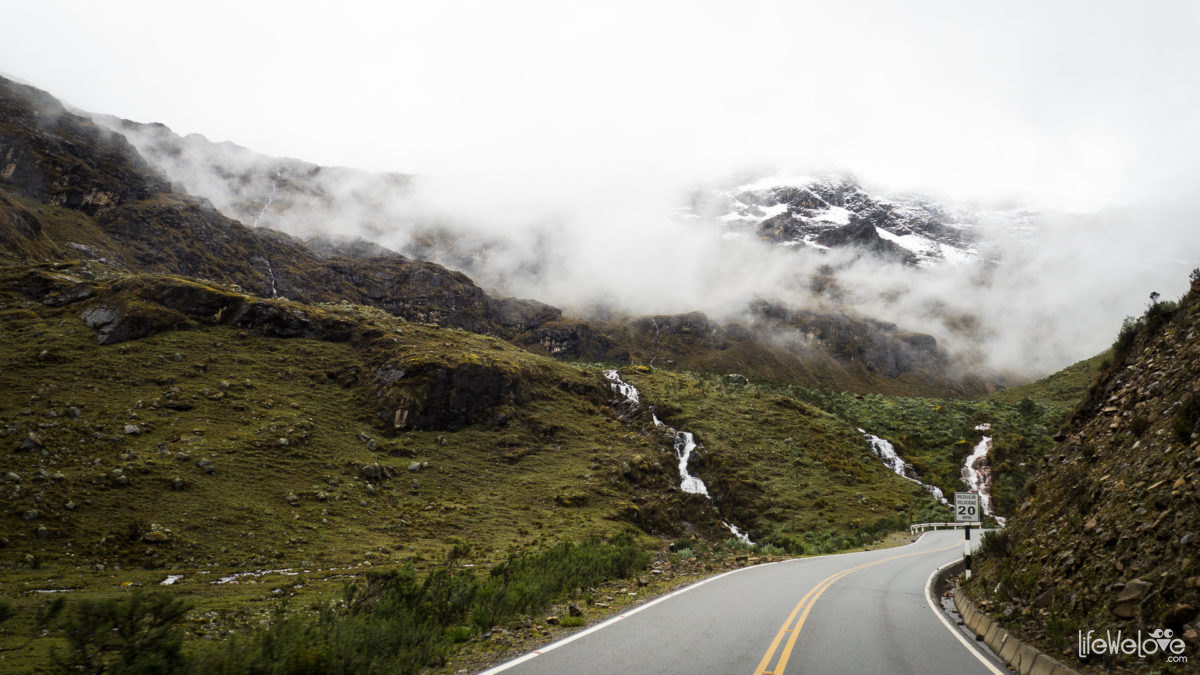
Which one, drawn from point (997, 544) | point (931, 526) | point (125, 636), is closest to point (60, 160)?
point (125, 636)

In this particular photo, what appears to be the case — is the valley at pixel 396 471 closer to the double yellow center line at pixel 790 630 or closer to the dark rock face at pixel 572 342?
the double yellow center line at pixel 790 630

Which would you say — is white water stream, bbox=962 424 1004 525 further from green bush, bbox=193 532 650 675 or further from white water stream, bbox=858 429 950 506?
green bush, bbox=193 532 650 675

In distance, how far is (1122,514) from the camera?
8.56 m

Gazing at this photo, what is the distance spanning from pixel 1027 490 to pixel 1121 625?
30.6 feet

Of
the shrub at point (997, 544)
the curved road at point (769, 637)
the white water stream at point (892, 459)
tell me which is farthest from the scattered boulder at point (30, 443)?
the white water stream at point (892, 459)

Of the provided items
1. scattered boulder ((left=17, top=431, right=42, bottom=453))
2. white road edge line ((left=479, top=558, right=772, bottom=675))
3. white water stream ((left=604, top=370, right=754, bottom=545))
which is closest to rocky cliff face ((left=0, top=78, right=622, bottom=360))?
scattered boulder ((left=17, top=431, right=42, bottom=453))

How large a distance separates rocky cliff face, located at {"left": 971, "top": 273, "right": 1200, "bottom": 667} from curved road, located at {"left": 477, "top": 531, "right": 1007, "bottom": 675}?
1.64 m

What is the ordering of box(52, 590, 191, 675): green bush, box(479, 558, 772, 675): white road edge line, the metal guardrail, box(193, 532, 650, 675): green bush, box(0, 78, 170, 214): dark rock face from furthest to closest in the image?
box(0, 78, 170, 214): dark rock face
the metal guardrail
box(479, 558, 772, 675): white road edge line
box(193, 532, 650, 675): green bush
box(52, 590, 191, 675): green bush

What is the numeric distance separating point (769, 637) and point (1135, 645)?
4800 millimetres

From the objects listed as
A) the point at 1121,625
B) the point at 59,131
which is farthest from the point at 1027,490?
the point at 59,131

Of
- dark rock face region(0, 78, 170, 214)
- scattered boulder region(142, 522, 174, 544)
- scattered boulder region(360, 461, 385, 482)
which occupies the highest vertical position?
dark rock face region(0, 78, 170, 214)

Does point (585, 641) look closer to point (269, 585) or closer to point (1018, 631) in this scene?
point (1018, 631)

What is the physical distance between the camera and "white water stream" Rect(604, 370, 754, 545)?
148 ft

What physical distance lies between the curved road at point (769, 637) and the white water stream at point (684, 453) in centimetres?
2609
